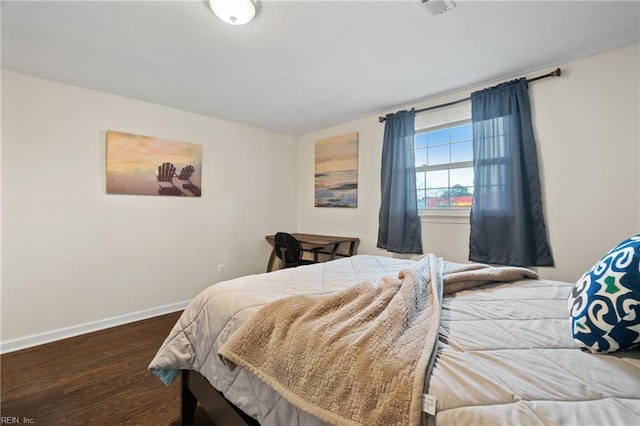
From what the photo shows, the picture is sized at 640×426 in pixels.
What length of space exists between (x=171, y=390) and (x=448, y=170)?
2.97 metres

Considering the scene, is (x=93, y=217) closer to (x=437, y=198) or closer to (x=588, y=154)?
(x=437, y=198)

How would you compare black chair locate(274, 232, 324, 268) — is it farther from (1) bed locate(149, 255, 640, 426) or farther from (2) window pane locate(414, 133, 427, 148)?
(2) window pane locate(414, 133, 427, 148)

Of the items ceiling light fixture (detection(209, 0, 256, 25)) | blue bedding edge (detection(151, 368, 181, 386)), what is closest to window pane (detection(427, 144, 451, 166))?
ceiling light fixture (detection(209, 0, 256, 25))

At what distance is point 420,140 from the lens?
3.04 metres

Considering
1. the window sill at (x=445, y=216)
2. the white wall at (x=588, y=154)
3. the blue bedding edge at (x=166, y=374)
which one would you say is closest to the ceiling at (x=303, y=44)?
the white wall at (x=588, y=154)

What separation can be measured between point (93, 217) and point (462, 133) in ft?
12.2

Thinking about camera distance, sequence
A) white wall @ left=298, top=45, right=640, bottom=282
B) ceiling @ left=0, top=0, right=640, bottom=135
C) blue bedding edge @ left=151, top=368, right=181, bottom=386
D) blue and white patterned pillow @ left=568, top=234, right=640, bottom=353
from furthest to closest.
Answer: white wall @ left=298, top=45, right=640, bottom=282 → ceiling @ left=0, top=0, right=640, bottom=135 → blue bedding edge @ left=151, top=368, right=181, bottom=386 → blue and white patterned pillow @ left=568, top=234, right=640, bottom=353

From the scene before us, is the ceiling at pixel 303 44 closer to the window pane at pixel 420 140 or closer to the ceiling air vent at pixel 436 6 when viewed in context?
the ceiling air vent at pixel 436 6

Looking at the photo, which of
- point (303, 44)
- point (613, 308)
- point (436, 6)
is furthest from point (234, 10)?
point (613, 308)

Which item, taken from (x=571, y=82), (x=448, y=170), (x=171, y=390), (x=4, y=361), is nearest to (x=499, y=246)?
(x=448, y=170)

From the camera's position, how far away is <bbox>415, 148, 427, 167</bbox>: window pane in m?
3.01

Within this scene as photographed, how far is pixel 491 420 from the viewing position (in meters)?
0.58

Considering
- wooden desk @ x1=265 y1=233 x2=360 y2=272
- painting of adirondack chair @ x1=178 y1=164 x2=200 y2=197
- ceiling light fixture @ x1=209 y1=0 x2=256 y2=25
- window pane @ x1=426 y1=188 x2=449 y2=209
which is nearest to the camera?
ceiling light fixture @ x1=209 y1=0 x2=256 y2=25

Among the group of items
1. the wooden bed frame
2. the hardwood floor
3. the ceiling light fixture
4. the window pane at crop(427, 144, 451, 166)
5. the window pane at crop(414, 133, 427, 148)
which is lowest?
the hardwood floor
